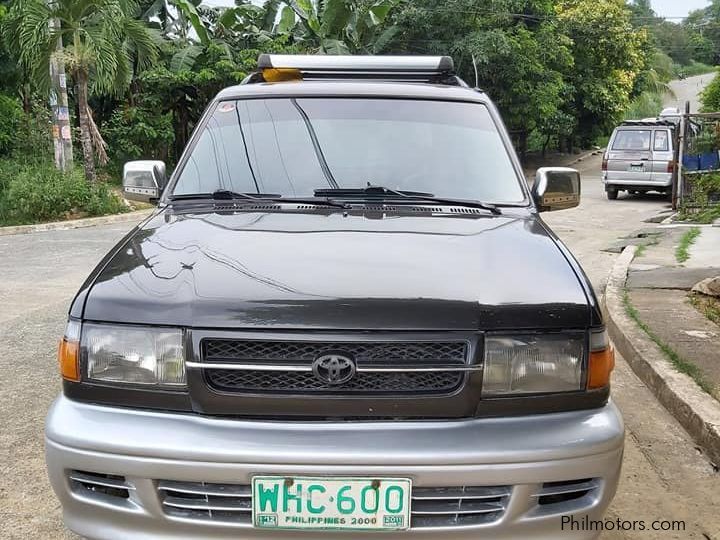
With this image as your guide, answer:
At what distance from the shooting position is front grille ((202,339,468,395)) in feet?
7.17

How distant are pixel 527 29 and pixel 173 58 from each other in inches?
504

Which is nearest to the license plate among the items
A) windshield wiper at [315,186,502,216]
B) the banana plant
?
windshield wiper at [315,186,502,216]

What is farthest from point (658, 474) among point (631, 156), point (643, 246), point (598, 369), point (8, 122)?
point (8, 122)

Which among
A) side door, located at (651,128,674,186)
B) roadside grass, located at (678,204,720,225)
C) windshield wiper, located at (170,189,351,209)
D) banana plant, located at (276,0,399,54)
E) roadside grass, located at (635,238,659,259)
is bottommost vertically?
roadside grass, located at (678,204,720,225)

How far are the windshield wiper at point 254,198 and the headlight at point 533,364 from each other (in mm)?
1091

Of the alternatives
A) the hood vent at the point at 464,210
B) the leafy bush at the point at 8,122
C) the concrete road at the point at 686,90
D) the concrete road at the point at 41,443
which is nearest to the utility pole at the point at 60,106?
the leafy bush at the point at 8,122

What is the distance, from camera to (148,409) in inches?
88.8

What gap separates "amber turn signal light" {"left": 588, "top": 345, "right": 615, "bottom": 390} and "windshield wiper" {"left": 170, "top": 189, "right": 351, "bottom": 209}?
3.93 ft

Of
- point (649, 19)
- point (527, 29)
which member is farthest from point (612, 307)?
point (649, 19)

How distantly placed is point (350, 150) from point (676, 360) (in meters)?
2.78

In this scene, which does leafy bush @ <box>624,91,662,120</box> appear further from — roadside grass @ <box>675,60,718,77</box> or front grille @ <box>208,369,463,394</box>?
front grille @ <box>208,369,463,394</box>

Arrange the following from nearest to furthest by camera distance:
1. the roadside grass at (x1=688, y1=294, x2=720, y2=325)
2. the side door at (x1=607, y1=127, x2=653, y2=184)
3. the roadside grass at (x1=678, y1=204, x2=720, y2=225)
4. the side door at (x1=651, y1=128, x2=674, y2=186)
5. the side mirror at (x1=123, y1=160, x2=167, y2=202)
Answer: the side mirror at (x1=123, y1=160, x2=167, y2=202) → the roadside grass at (x1=688, y1=294, x2=720, y2=325) → the roadside grass at (x1=678, y1=204, x2=720, y2=225) → the side door at (x1=651, y1=128, x2=674, y2=186) → the side door at (x1=607, y1=127, x2=653, y2=184)

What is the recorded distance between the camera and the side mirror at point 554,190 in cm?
368

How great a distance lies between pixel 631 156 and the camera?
58.3 feet
